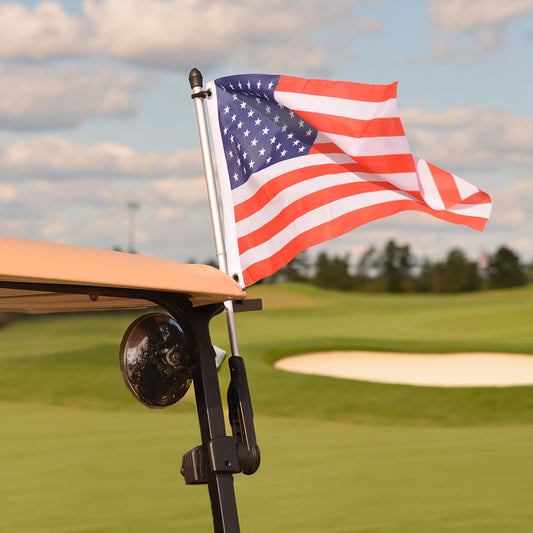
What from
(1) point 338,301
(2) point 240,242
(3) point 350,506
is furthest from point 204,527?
(1) point 338,301

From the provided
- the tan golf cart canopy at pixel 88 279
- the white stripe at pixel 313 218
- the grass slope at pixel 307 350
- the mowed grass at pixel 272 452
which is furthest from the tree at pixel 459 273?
the tan golf cart canopy at pixel 88 279

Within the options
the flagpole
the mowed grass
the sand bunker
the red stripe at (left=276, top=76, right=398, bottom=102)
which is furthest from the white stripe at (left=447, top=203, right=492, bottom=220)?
the sand bunker

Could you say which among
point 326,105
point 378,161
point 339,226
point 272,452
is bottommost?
point 272,452

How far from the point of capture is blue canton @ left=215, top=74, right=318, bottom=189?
381cm

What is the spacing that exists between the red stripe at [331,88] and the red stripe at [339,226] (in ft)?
1.79

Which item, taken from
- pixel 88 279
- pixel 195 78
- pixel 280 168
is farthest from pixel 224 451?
pixel 280 168

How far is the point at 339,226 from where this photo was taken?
3.80 m

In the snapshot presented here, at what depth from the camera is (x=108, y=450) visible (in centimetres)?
618

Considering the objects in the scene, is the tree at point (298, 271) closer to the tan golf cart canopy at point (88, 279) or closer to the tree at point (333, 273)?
the tree at point (333, 273)

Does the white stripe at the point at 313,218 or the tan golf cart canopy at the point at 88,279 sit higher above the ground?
the white stripe at the point at 313,218

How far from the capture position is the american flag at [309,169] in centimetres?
380

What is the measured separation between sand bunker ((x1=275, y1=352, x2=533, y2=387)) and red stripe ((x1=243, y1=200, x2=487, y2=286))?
9593 mm

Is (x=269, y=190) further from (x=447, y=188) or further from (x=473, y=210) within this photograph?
(x=473, y=210)

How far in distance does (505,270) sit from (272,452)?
149ft
